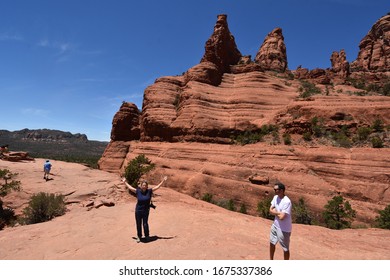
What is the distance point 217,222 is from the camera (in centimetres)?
983

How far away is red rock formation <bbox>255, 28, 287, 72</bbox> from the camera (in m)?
60.0

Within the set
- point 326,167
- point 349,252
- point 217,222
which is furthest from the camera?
point 326,167

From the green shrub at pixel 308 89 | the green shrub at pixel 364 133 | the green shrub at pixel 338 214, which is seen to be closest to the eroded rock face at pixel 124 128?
the green shrub at pixel 308 89

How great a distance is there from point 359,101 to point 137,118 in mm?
34483

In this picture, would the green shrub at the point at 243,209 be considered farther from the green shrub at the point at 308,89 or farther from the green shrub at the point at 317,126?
the green shrub at the point at 308,89

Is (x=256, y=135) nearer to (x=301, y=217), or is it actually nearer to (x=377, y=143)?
(x=377, y=143)

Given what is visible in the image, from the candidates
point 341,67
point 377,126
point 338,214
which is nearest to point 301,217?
point 338,214

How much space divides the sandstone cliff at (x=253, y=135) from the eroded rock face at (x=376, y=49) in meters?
32.5

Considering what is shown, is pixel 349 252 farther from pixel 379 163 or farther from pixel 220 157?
pixel 220 157

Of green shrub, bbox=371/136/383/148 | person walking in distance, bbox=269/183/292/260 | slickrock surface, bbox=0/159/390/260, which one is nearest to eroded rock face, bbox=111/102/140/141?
slickrock surface, bbox=0/159/390/260

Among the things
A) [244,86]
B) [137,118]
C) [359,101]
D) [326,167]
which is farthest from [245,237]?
[137,118]

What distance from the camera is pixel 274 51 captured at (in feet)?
200

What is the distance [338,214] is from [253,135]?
1317 centimetres

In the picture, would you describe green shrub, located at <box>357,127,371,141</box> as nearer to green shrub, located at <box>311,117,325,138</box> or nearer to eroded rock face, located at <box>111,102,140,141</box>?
green shrub, located at <box>311,117,325,138</box>
